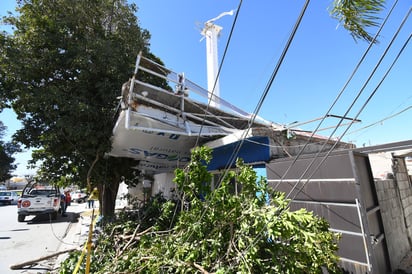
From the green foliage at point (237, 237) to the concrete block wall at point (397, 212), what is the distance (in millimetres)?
1850

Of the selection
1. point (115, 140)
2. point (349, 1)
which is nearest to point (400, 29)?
point (349, 1)

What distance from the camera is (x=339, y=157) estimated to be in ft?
→ 13.0

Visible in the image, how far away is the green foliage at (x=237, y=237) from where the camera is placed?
8.80 feet

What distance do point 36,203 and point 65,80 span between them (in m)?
8.02

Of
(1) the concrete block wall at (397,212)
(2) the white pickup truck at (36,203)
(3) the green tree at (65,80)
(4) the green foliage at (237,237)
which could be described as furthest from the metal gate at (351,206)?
(2) the white pickup truck at (36,203)

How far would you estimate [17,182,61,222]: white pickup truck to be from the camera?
39.2 ft

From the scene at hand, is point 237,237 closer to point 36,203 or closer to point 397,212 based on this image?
point 397,212

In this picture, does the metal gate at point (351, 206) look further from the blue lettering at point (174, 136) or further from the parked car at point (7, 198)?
the parked car at point (7, 198)

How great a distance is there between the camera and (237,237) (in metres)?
3.04

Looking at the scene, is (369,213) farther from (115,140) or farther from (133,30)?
(133,30)

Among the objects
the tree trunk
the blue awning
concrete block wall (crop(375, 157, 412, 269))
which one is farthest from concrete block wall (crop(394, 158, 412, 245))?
the tree trunk

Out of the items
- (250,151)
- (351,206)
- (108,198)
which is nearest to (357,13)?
(351,206)

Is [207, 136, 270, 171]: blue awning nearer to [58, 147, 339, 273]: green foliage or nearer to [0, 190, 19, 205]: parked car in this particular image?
[58, 147, 339, 273]: green foliage

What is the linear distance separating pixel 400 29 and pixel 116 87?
26.4 feet
